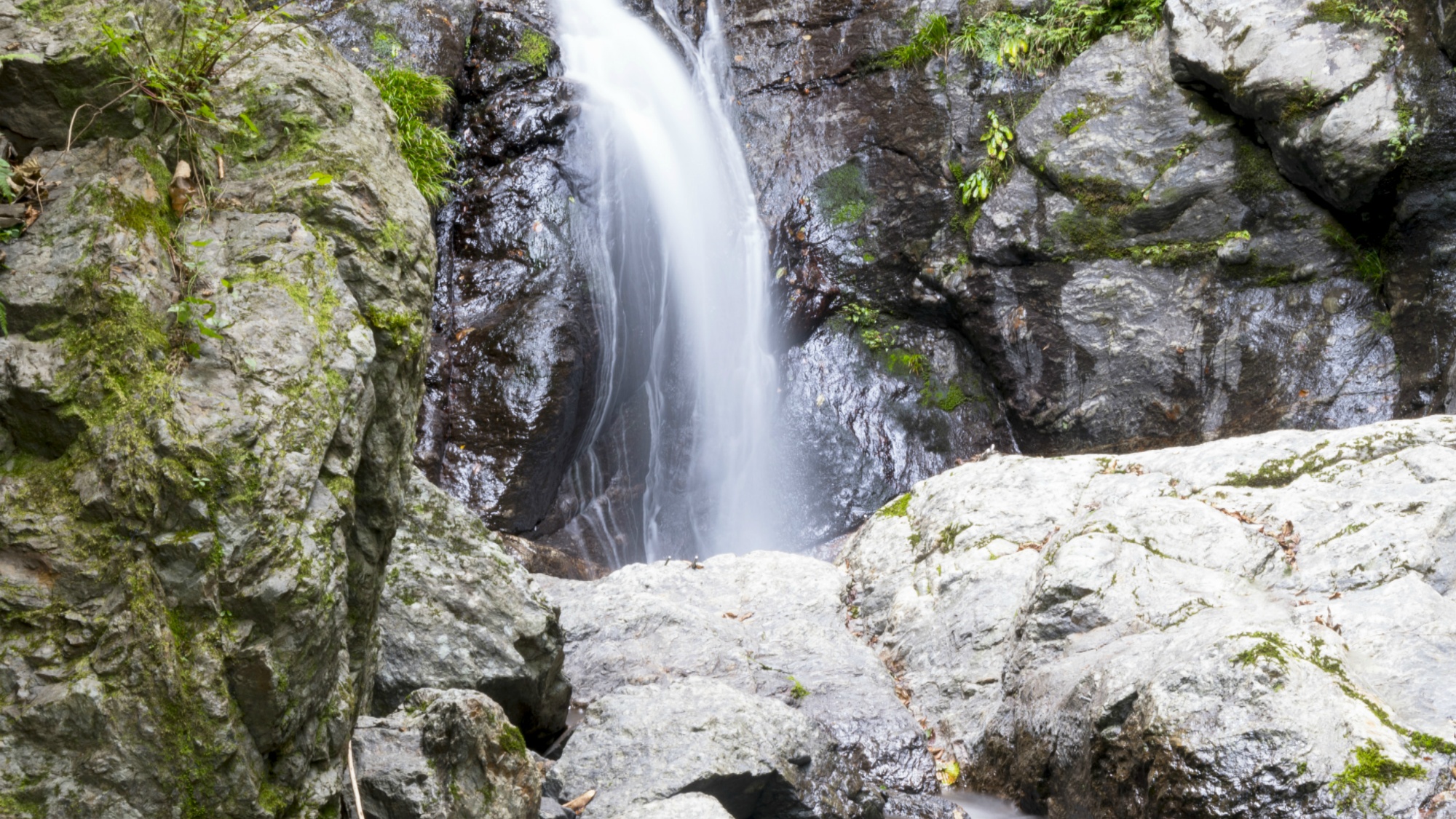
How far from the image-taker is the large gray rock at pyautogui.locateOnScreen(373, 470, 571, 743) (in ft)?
13.5

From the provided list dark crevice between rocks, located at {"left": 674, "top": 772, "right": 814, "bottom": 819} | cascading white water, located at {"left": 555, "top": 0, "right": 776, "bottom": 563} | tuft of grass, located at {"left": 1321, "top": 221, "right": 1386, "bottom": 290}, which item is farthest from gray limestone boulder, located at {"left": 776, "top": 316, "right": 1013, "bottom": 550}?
dark crevice between rocks, located at {"left": 674, "top": 772, "right": 814, "bottom": 819}

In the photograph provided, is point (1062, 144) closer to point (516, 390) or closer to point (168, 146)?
point (516, 390)

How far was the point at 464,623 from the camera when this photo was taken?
4.30m

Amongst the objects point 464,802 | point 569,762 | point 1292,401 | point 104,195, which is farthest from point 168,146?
point 1292,401

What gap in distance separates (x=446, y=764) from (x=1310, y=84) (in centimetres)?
898

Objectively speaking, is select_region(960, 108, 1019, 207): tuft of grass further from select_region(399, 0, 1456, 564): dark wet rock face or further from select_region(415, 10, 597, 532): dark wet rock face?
select_region(415, 10, 597, 532): dark wet rock face

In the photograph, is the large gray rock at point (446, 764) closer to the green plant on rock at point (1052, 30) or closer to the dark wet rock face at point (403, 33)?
the dark wet rock face at point (403, 33)

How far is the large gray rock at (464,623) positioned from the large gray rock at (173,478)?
1366 millimetres

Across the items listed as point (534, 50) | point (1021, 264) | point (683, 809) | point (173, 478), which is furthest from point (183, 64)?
point (534, 50)

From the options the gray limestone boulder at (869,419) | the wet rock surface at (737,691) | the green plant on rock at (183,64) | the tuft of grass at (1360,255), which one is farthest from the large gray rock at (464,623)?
the tuft of grass at (1360,255)

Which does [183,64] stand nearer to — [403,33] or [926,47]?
[403,33]

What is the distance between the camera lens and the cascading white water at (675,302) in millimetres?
9641

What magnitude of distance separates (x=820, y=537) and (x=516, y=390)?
3384 mm

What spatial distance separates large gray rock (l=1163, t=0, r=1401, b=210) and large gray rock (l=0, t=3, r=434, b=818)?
337 inches
